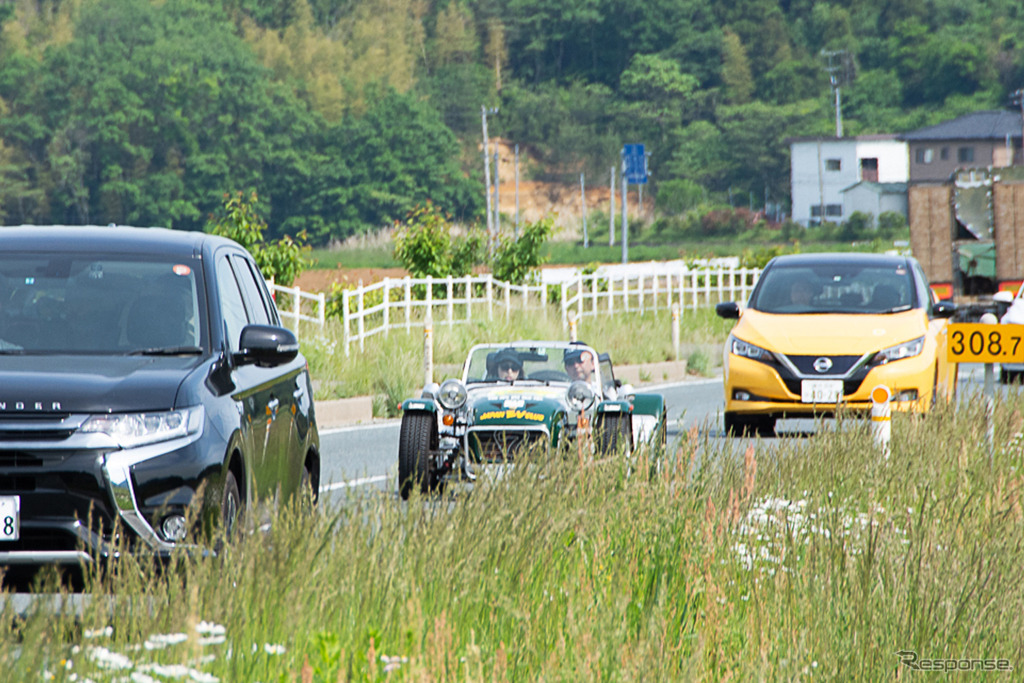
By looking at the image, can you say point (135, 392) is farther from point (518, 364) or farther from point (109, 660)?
point (518, 364)

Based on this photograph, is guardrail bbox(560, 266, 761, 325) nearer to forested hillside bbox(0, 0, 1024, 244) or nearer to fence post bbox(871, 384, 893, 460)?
fence post bbox(871, 384, 893, 460)

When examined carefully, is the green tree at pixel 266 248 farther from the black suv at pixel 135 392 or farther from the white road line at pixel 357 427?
the black suv at pixel 135 392

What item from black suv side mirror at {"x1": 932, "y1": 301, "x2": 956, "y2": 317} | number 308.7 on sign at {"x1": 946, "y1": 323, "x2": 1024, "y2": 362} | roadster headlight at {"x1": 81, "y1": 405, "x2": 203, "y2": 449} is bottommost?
black suv side mirror at {"x1": 932, "y1": 301, "x2": 956, "y2": 317}

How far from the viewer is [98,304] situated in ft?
23.2

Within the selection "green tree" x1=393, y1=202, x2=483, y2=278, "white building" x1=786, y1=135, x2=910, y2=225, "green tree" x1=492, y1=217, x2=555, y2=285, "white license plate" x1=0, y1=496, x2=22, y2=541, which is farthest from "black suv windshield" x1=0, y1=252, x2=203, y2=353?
"white building" x1=786, y1=135, x2=910, y2=225

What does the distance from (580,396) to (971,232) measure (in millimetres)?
17848

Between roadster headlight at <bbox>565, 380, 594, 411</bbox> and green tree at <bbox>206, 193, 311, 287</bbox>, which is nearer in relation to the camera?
roadster headlight at <bbox>565, 380, 594, 411</bbox>

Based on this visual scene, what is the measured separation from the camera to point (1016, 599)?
517cm

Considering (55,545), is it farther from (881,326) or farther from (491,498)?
(881,326)

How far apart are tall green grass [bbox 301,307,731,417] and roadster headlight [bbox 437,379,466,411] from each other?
787 centimetres

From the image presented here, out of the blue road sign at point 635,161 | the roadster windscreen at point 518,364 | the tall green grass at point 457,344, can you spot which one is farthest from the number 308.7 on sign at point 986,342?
the blue road sign at point 635,161

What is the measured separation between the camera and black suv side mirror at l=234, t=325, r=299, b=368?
22.6ft

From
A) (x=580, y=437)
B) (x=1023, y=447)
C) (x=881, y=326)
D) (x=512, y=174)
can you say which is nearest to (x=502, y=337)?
(x=881, y=326)

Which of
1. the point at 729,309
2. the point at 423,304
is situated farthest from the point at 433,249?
the point at 729,309
